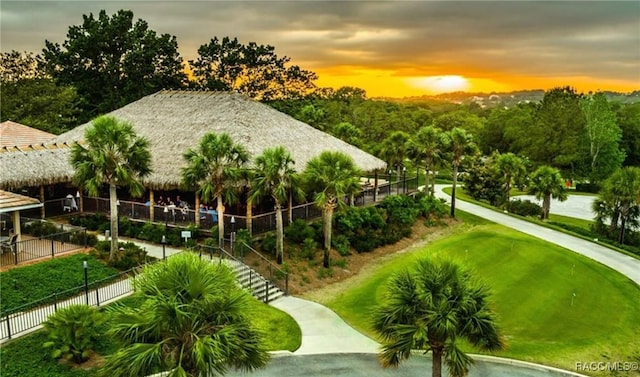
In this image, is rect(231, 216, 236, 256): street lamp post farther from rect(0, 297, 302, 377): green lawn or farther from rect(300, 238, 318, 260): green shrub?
rect(0, 297, 302, 377): green lawn

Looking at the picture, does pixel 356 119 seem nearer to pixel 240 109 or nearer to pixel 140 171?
pixel 240 109

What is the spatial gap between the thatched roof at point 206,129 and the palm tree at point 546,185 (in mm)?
17943

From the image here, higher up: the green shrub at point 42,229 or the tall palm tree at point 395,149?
the tall palm tree at point 395,149

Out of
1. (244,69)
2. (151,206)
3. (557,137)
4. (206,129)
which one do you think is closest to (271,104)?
(244,69)

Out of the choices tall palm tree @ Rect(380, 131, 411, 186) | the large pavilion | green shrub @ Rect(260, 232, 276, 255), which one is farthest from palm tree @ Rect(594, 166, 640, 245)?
green shrub @ Rect(260, 232, 276, 255)

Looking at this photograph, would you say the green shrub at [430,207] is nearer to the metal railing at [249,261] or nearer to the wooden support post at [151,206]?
the metal railing at [249,261]

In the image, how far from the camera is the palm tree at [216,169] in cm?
2684

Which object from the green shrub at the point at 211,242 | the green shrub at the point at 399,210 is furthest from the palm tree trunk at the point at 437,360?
the green shrub at the point at 399,210

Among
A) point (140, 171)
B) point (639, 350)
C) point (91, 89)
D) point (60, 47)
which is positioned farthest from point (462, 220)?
point (60, 47)

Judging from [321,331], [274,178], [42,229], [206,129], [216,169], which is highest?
[206,129]

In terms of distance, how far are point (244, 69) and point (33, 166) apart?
37.3 meters

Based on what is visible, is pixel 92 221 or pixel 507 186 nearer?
pixel 92 221

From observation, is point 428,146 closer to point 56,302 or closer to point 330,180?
point 330,180

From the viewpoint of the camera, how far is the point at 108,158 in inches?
971
